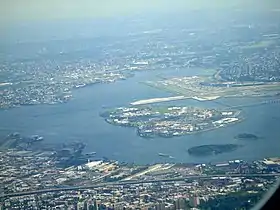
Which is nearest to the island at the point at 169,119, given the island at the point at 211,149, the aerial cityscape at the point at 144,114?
the aerial cityscape at the point at 144,114

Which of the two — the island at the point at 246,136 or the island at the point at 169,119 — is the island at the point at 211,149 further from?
the island at the point at 169,119

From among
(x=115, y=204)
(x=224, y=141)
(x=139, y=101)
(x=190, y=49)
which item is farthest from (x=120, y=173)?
(x=190, y=49)

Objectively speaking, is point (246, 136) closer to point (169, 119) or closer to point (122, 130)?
point (169, 119)

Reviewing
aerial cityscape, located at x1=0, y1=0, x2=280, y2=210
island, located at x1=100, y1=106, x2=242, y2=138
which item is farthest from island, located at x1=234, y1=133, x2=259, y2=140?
island, located at x1=100, y1=106, x2=242, y2=138

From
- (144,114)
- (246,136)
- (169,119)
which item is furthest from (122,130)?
(246,136)

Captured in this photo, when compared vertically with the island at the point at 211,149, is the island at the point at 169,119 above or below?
above

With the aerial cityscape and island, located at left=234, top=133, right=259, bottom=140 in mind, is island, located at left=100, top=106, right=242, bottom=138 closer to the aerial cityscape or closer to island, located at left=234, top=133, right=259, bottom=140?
the aerial cityscape
